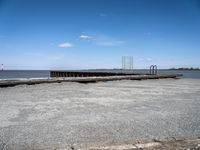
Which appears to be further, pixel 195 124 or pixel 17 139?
pixel 195 124

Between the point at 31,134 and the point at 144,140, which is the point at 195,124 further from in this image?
the point at 31,134

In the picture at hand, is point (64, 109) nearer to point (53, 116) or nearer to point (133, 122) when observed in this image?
point (53, 116)

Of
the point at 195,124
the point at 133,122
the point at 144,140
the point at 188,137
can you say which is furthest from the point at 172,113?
the point at 144,140

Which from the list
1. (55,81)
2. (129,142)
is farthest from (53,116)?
(55,81)

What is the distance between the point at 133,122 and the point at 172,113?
1.43 metres

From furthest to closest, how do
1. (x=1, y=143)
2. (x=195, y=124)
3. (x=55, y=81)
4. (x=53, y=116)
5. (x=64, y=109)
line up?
Result: (x=55, y=81), (x=64, y=109), (x=53, y=116), (x=195, y=124), (x=1, y=143)

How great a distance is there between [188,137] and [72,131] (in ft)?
6.47

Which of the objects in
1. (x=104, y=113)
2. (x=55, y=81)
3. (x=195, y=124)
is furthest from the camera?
(x=55, y=81)

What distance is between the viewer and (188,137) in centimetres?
356

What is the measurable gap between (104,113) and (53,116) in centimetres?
124

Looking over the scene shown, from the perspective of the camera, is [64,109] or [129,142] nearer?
[129,142]

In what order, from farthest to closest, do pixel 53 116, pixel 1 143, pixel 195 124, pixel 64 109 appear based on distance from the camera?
pixel 64 109 → pixel 53 116 → pixel 195 124 → pixel 1 143

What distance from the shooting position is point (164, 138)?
11.6 feet

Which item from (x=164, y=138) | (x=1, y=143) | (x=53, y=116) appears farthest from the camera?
(x=53, y=116)
